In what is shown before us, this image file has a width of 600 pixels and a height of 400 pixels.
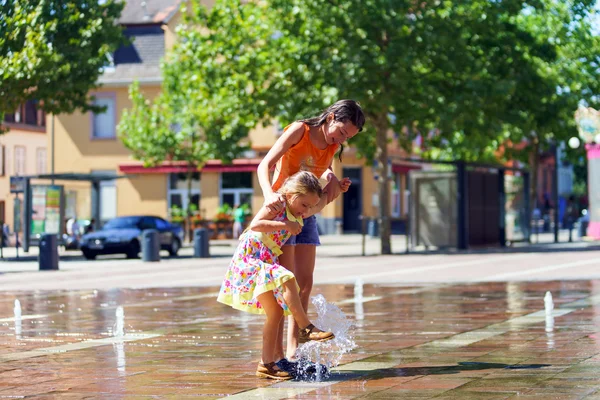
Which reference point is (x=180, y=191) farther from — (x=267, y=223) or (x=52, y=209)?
(x=267, y=223)

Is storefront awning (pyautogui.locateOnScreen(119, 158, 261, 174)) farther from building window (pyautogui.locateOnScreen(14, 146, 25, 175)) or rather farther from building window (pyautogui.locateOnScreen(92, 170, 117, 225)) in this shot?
building window (pyautogui.locateOnScreen(14, 146, 25, 175))

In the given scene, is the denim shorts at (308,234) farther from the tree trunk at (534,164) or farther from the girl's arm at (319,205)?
the tree trunk at (534,164)

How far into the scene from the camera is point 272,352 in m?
7.94

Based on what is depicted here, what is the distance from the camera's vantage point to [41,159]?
236ft

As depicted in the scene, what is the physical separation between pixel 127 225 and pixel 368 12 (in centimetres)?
939

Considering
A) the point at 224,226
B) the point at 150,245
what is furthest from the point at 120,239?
the point at 224,226

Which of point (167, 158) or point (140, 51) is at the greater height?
point (140, 51)

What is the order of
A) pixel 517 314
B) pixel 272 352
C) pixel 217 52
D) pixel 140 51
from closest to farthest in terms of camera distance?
1. pixel 272 352
2. pixel 517 314
3. pixel 217 52
4. pixel 140 51

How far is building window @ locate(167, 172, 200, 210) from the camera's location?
5888cm

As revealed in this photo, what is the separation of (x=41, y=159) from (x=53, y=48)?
1618 inches

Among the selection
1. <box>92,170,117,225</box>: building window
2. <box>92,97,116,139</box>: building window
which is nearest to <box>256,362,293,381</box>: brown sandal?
<box>92,170,117,225</box>: building window

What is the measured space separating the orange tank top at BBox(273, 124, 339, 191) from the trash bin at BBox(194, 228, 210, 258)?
85.6ft

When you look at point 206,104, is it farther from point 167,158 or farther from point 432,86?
point 167,158

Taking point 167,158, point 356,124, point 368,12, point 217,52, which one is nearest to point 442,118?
point 368,12
